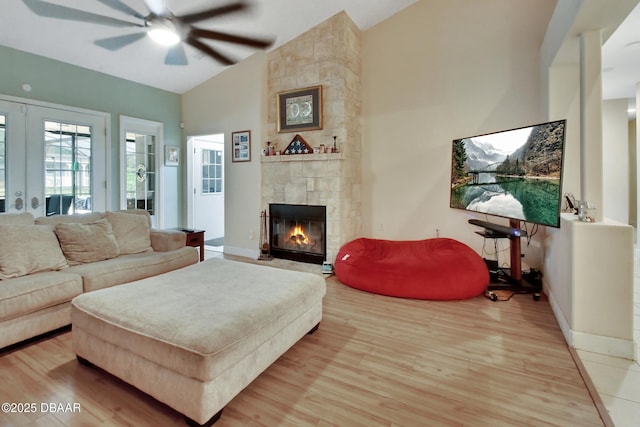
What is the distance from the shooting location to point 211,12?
318 centimetres

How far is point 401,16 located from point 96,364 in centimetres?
491

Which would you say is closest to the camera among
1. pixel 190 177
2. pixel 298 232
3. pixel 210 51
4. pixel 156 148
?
pixel 210 51

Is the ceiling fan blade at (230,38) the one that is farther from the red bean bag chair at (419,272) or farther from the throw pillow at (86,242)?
the red bean bag chair at (419,272)

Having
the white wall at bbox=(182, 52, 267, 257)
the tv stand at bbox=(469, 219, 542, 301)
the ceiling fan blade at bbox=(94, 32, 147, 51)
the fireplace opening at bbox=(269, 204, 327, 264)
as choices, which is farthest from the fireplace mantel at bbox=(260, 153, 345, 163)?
the ceiling fan blade at bbox=(94, 32, 147, 51)

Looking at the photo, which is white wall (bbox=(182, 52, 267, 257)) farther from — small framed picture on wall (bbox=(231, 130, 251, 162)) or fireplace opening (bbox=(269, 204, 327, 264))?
fireplace opening (bbox=(269, 204, 327, 264))

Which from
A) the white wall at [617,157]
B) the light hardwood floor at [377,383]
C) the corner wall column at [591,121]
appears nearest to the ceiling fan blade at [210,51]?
the light hardwood floor at [377,383]

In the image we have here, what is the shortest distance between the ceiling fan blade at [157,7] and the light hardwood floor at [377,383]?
2577 mm

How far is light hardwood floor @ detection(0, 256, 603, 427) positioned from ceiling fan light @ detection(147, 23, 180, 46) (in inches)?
97.6

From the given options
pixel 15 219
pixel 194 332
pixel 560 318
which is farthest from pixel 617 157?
pixel 15 219

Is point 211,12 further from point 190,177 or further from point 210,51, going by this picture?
point 190,177

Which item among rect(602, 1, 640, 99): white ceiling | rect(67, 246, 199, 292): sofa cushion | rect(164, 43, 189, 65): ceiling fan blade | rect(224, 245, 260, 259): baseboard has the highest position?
rect(164, 43, 189, 65): ceiling fan blade

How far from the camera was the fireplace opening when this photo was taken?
14.4 ft

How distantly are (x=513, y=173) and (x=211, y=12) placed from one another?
3325 mm

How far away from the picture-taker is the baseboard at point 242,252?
489cm
